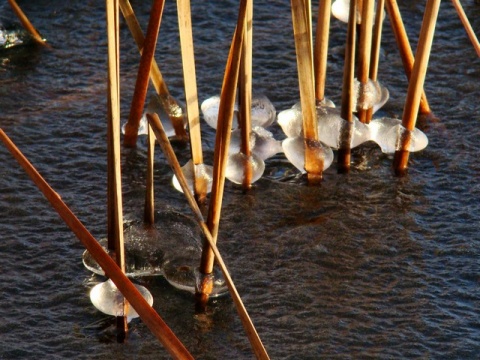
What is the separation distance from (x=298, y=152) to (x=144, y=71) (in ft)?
1.75

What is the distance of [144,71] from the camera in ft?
8.82

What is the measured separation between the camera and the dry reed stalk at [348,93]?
105 inches

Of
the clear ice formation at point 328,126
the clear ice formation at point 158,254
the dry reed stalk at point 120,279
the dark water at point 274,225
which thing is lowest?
the dark water at point 274,225

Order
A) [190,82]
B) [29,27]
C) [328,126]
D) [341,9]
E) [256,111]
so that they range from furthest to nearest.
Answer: [29,27]
[341,9]
[256,111]
[328,126]
[190,82]

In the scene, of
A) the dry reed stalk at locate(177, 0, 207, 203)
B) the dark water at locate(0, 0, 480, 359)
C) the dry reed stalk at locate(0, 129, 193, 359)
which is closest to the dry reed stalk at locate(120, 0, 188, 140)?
the dark water at locate(0, 0, 480, 359)

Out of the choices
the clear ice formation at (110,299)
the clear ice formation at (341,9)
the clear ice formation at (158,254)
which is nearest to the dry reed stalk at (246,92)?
the clear ice formation at (158,254)

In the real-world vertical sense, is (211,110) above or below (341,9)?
below

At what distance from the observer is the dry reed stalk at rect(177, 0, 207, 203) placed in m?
2.33


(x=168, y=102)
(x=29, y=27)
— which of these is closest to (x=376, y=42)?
(x=168, y=102)

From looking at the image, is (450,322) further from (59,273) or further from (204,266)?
(59,273)

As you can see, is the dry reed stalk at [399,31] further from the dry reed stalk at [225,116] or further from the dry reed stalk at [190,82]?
the dry reed stalk at [225,116]

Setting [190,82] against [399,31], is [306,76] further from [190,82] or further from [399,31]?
[399,31]

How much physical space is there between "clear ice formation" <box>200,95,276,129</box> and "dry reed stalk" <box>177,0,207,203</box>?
1.27 feet

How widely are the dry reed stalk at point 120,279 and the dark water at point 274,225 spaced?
1.52 ft
